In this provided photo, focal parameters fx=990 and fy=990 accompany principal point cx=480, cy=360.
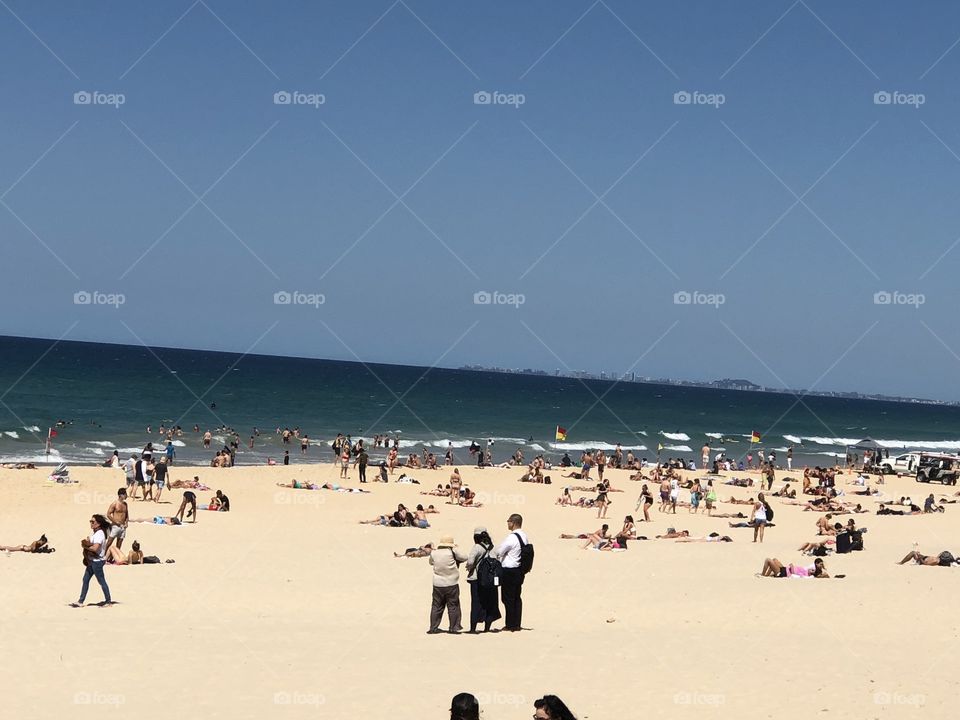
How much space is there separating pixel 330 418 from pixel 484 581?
234 feet

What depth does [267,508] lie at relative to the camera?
2831cm

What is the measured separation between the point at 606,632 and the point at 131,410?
225 ft

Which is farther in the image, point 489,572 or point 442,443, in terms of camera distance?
point 442,443

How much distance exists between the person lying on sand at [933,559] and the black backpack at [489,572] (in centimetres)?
1069

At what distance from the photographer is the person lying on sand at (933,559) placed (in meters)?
19.1

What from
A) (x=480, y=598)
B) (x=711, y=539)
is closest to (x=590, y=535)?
(x=711, y=539)

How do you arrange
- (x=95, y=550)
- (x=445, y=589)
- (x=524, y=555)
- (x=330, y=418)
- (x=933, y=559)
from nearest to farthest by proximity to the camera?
1. (x=524, y=555)
2. (x=445, y=589)
3. (x=95, y=550)
4. (x=933, y=559)
5. (x=330, y=418)

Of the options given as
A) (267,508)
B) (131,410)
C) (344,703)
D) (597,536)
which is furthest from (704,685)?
(131,410)

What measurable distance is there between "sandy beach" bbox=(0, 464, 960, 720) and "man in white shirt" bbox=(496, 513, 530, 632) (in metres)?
0.34

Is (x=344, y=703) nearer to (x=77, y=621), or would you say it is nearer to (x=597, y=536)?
(x=77, y=621)

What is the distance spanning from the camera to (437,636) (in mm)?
12562

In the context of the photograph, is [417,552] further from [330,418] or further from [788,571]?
[330,418]

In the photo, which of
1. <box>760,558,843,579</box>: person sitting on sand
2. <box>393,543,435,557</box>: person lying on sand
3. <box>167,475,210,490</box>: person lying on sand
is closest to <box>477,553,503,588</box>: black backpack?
<box>393,543,435,557</box>: person lying on sand

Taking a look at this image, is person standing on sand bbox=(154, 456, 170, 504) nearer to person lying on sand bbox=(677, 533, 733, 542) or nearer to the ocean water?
person lying on sand bbox=(677, 533, 733, 542)
